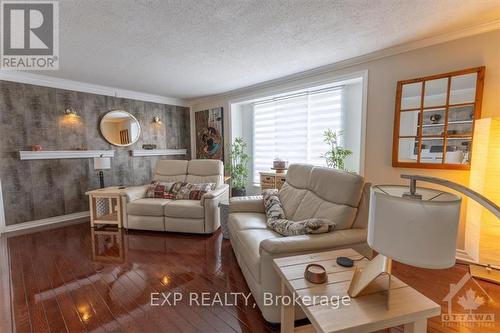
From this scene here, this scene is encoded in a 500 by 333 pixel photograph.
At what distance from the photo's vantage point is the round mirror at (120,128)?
14.2ft

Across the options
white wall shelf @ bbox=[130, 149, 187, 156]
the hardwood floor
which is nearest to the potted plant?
white wall shelf @ bbox=[130, 149, 187, 156]

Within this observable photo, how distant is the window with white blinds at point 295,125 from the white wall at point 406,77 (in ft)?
1.74

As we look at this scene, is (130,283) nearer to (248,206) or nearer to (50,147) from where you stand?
(248,206)

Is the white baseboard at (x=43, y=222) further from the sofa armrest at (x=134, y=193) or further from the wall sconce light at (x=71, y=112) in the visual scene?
the wall sconce light at (x=71, y=112)

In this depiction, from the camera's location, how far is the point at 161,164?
4.14 metres

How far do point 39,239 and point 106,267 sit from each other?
1584 millimetres

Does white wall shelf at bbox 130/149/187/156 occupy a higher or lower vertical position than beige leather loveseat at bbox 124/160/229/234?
higher

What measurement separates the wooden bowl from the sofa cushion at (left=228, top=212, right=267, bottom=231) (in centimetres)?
107

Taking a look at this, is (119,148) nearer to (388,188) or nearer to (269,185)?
(269,185)

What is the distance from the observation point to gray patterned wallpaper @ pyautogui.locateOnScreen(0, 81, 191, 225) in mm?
3371

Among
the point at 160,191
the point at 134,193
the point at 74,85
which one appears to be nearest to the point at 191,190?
the point at 160,191

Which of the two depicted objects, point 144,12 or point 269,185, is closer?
point 144,12

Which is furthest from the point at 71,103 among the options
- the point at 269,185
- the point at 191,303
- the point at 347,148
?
the point at 347,148

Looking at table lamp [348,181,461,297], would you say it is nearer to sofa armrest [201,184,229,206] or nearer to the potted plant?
sofa armrest [201,184,229,206]
